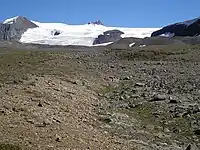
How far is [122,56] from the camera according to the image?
1604 inches

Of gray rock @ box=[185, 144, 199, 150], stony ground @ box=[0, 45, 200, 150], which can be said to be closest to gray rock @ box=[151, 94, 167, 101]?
stony ground @ box=[0, 45, 200, 150]

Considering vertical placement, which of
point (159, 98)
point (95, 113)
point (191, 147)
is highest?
point (159, 98)

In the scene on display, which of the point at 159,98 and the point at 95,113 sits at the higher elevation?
the point at 159,98

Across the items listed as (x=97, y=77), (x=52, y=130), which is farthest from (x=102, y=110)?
(x=97, y=77)

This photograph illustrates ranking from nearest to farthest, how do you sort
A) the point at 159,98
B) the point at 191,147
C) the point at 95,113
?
the point at 191,147 < the point at 95,113 < the point at 159,98

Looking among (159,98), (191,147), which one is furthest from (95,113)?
(191,147)

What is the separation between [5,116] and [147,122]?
472cm

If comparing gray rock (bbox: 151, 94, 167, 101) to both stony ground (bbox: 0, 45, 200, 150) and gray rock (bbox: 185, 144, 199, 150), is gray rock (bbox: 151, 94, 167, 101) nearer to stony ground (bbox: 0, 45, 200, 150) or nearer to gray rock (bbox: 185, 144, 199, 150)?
stony ground (bbox: 0, 45, 200, 150)

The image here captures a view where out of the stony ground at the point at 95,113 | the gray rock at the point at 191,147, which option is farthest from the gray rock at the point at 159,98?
the gray rock at the point at 191,147

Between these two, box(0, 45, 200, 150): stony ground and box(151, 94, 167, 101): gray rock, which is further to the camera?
box(151, 94, 167, 101): gray rock

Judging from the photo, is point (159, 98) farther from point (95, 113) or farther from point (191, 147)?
point (191, 147)

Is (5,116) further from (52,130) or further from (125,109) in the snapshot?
(125,109)

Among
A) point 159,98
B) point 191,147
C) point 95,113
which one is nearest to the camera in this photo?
point 191,147

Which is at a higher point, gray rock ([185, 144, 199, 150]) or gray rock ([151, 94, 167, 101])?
gray rock ([151, 94, 167, 101])
